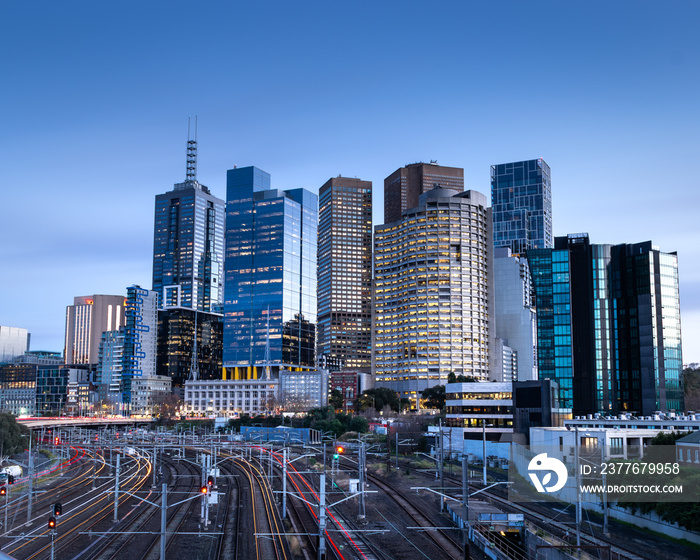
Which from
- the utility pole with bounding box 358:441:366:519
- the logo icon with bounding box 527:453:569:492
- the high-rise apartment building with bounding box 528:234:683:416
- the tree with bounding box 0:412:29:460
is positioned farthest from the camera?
the high-rise apartment building with bounding box 528:234:683:416

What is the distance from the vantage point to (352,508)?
6625 centimetres

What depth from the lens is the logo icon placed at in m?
68.2

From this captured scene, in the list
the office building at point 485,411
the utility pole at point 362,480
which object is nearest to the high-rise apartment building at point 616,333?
the office building at point 485,411

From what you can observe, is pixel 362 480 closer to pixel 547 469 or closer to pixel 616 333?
pixel 547 469

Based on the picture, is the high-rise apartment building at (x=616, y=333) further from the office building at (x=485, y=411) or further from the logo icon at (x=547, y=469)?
the logo icon at (x=547, y=469)

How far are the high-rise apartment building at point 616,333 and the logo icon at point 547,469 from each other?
112 m

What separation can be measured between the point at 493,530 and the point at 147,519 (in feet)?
104

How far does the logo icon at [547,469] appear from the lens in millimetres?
68250

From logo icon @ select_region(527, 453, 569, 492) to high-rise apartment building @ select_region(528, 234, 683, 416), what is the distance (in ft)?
367

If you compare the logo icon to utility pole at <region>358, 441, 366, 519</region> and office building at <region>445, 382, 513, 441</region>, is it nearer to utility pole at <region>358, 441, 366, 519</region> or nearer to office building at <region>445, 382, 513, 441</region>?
utility pole at <region>358, 441, 366, 519</region>

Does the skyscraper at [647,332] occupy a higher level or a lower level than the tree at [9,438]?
higher

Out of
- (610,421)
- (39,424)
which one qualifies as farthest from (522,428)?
(39,424)

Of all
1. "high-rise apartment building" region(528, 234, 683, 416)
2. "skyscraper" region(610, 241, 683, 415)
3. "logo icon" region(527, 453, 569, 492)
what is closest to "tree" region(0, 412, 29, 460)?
"logo icon" region(527, 453, 569, 492)

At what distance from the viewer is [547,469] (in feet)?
239
